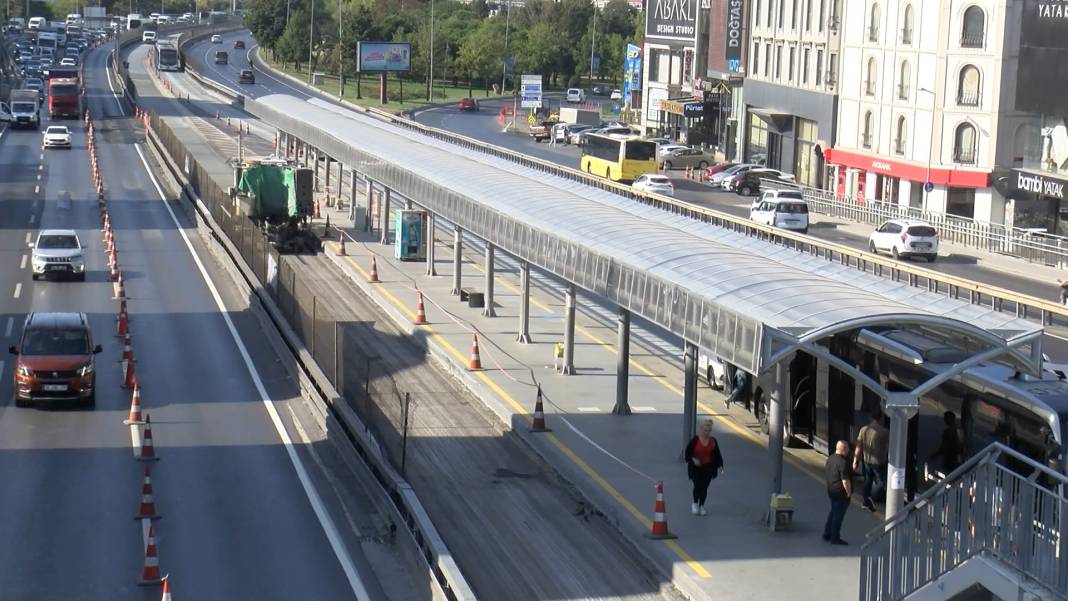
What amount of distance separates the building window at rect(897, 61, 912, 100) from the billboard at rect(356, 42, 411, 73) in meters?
67.8

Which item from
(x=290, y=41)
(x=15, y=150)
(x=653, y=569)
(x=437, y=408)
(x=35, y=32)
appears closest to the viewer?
(x=653, y=569)

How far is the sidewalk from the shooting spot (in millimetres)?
18875

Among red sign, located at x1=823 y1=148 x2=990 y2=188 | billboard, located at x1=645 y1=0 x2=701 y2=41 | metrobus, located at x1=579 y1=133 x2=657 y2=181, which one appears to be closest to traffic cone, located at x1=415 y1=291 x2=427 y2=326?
red sign, located at x1=823 y1=148 x2=990 y2=188

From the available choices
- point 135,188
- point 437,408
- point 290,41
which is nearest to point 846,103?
point 135,188

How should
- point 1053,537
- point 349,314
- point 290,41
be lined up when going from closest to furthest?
point 1053,537 < point 349,314 < point 290,41

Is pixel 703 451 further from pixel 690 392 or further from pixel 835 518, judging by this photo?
pixel 690 392

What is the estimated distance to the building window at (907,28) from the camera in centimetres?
6619

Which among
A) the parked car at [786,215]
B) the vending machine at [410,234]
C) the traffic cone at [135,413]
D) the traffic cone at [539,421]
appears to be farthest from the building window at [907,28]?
the traffic cone at [135,413]

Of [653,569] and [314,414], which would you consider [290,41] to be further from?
[653,569]

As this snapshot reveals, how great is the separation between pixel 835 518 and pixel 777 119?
63.8 meters

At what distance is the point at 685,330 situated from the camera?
22.3 meters

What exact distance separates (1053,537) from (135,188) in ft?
187

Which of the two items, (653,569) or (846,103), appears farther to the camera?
(846,103)

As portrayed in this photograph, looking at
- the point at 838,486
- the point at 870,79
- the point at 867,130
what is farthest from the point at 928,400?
the point at 870,79
